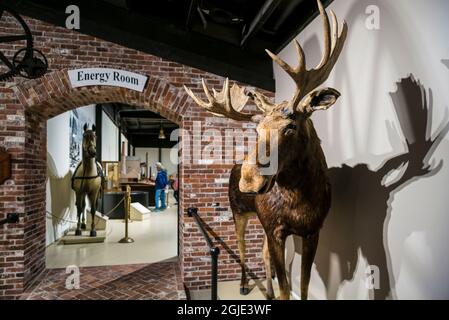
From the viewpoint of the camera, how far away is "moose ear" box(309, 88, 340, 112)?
1901mm

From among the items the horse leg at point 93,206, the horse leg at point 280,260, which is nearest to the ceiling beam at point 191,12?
the horse leg at point 280,260

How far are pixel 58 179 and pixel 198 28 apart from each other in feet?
15.6

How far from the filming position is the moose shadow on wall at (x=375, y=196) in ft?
5.99

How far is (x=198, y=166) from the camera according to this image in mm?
4016

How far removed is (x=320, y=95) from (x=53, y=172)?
19.8ft

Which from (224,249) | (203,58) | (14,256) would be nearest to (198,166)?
(224,249)

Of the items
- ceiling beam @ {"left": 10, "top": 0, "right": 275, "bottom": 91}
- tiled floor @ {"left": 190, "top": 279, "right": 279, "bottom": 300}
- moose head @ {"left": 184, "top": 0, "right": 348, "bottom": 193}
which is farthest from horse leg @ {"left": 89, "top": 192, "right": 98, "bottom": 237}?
moose head @ {"left": 184, "top": 0, "right": 348, "bottom": 193}

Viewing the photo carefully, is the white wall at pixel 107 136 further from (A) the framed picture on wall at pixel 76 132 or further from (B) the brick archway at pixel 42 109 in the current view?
(B) the brick archway at pixel 42 109

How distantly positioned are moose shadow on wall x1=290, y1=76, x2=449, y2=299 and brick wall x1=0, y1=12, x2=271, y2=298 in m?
1.66

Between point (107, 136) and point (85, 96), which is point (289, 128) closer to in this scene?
point (85, 96)

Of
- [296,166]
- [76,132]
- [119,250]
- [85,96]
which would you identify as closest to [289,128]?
[296,166]

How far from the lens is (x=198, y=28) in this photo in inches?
156

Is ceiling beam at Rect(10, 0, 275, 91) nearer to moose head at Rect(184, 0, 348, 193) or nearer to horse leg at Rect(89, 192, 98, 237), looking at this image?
moose head at Rect(184, 0, 348, 193)
